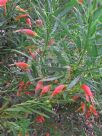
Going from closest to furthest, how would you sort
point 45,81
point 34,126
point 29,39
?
point 45,81, point 29,39, point 34,126

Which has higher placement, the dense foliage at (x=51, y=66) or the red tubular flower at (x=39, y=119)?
the dense foliage at (x=51, y=66)

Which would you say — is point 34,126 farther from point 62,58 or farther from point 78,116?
point 62,58

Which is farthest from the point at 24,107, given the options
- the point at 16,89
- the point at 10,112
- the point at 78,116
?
the point at 78,116

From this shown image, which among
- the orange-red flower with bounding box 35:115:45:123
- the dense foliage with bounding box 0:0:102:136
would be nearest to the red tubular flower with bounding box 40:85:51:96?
the dense foliage with bounding box 0:0:102:136

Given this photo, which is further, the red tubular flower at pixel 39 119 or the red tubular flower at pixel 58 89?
the red tubular flower at pixel 39 119

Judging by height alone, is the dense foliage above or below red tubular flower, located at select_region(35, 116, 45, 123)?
above

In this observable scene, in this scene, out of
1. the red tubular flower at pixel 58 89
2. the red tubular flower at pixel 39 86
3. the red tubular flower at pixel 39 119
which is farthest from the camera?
the red tubular flower at pixel 39 119

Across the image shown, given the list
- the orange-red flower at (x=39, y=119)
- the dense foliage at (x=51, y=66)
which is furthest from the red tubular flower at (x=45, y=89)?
the orange-red flower at (x=39, y=119)

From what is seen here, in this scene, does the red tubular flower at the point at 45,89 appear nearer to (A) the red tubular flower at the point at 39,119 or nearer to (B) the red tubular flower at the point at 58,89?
(B) the red tubular flower at the point at 58,89

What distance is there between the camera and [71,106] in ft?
8.48

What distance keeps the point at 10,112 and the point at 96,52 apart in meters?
0.65

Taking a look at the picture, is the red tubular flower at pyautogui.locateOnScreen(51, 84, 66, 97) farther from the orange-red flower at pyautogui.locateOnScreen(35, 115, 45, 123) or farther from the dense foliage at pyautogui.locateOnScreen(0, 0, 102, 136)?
the orange-red flower at pyautogui.locateOnScreen(35, 115, 45, 123)

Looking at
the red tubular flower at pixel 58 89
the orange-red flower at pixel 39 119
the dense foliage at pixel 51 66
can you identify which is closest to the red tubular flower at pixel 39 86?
the dense foliage at pixel 51 66

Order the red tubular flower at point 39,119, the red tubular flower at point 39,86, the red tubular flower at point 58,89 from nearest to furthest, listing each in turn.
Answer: the red tubular flower at point 58,89
the red tubular flower at point 39,86
the red tubular flower at point 39,119
